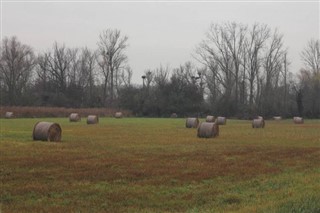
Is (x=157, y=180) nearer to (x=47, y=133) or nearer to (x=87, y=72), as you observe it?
(x=47, y=133)

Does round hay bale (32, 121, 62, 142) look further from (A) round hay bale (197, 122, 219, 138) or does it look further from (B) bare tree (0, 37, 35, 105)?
(B) bare tree (0, 37, 35, 105)

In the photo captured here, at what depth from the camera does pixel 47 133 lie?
2123 cm

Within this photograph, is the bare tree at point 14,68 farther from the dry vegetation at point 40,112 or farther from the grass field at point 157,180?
the grass field at point 157,180

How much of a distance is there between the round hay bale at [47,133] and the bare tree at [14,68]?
60.0 metres

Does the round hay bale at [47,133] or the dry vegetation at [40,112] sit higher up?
the dry vegetation at [40,112]

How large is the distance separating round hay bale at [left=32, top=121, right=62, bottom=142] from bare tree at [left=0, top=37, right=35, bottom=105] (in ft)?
197

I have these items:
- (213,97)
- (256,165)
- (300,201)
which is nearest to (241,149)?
(256,165)

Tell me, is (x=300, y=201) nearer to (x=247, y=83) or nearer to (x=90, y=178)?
(x=90, y=178)

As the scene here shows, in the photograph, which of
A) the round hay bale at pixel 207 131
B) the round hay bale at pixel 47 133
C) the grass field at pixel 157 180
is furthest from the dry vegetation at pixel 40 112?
the grass field at pixel 157 180

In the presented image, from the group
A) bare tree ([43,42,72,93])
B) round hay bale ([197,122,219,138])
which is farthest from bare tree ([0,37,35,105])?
round hay bale ([197,122,219,138])

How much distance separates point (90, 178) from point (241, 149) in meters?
8.83

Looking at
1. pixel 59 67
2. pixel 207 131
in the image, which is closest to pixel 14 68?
pixel 59 67

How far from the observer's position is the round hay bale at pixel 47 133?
21.3m

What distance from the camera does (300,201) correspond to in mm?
8188
